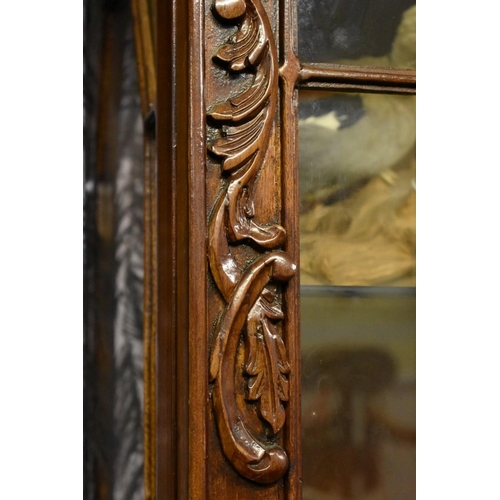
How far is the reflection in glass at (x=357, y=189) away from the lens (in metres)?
0.43

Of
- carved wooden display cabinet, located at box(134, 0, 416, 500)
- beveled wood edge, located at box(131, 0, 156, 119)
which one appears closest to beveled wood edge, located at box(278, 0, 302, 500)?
carved wooden display cabinet, located at box(134, 0, 416, 500)

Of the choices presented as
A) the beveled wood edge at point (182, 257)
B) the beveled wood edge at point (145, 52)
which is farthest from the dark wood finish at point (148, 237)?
the beveled wood edge at point (182, 257)

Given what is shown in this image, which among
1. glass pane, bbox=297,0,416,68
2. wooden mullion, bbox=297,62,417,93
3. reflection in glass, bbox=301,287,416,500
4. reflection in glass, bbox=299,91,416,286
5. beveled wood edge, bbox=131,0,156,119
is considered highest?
beveled wood edge, bbox=131,0,156,119

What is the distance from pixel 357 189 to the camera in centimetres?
44

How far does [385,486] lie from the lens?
17.3 inches

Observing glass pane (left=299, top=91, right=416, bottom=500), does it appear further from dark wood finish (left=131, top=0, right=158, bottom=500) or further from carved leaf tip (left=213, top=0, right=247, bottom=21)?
dark wood finish (left=131, top=0, right=158, bottom=500)

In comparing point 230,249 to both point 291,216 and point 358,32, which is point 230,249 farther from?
point 358,32

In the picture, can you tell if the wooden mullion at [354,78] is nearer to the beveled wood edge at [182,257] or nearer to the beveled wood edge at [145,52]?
the beveled wood edge at [182,257]

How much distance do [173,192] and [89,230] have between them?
29 centimetres

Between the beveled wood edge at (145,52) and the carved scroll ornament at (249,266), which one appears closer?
the carved scroll ornament at (249,266)

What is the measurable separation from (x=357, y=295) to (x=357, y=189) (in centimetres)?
6

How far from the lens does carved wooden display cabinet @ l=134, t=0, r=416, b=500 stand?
41 cm
